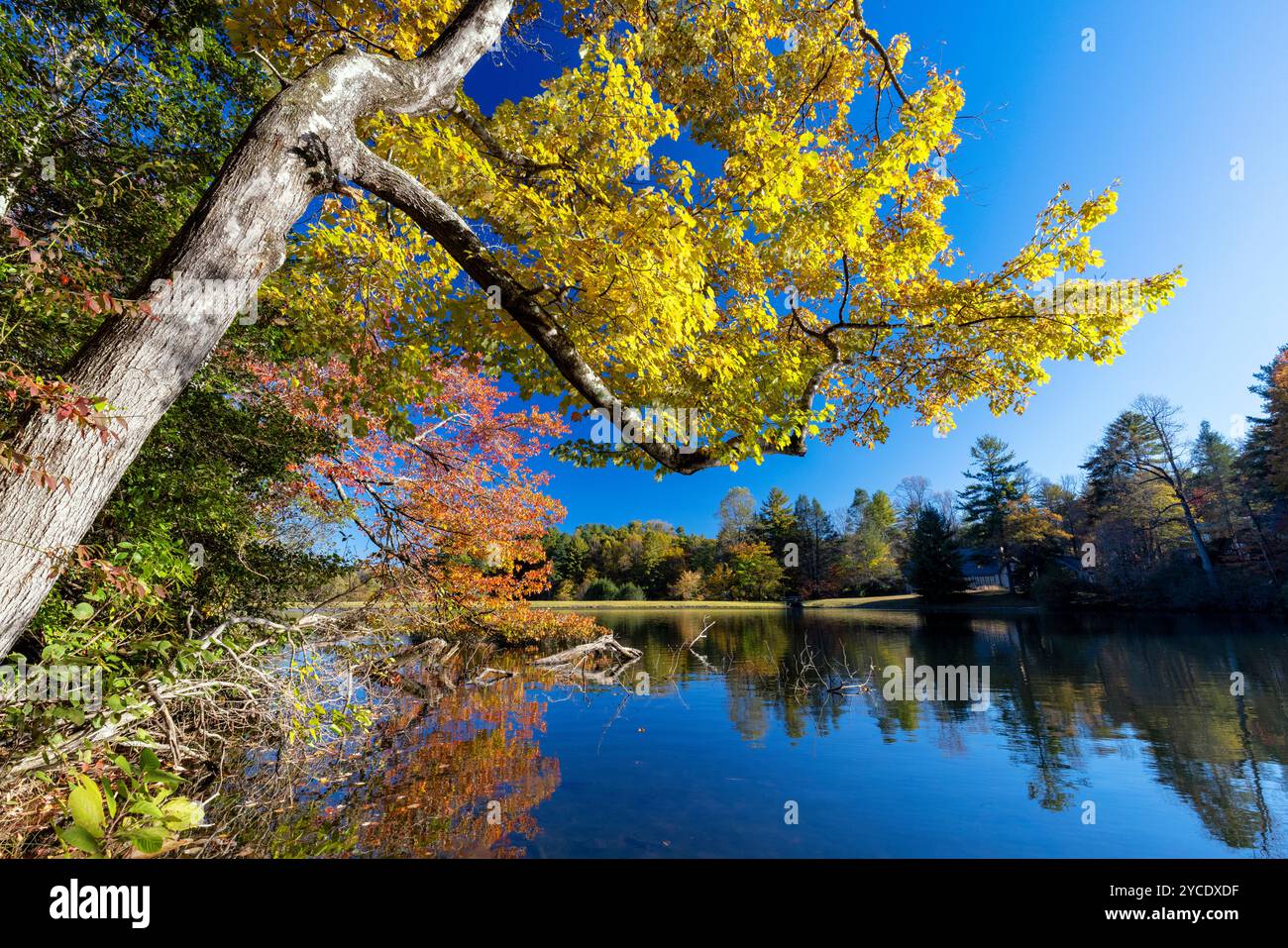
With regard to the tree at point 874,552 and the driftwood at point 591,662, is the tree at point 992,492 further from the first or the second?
the driftwood at point 591,662

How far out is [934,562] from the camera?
135 feet

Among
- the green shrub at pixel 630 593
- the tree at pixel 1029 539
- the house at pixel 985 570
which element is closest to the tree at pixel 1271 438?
the tree at pixel 1029 539

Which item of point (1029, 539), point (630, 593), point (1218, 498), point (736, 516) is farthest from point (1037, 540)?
point (630, 593)

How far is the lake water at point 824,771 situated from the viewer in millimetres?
4824

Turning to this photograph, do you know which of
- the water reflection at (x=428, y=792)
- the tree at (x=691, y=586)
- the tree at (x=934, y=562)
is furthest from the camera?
the tree at (x=691, y=586)

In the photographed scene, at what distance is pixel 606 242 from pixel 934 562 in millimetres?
45315

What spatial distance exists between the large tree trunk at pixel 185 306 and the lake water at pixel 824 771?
153 inches

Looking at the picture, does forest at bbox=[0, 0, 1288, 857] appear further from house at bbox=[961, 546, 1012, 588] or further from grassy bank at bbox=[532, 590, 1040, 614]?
house at bbox=[961, 546, 1012, 588]

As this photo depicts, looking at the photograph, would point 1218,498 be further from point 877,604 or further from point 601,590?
point 601,590

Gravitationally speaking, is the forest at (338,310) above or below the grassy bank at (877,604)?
above

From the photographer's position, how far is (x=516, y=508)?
41.2ft

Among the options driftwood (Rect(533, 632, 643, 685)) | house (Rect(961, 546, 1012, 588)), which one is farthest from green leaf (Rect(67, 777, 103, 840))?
house (Rect(961, 546, 1012, 588))

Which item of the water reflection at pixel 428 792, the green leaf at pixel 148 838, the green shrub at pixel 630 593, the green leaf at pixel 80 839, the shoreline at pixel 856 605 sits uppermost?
the green leaf at pixel 80 839
